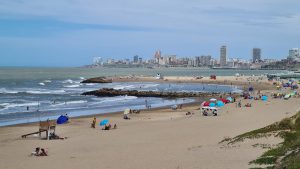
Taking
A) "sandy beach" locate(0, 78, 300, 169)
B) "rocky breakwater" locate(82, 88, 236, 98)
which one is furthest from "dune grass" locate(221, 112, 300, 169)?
"rocky breakwater" locate(82, 88, 236, 98)

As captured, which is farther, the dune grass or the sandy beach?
the sandy beach

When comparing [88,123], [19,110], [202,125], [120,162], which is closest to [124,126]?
[88,123]

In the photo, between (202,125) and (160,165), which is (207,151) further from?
(202,125)

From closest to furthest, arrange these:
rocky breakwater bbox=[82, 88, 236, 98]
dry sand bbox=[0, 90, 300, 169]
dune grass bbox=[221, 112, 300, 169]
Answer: dune grass bbox=[221, 112, 300, 169], dry sand bbox=[0, 90, 300, 169], rocky breakwater bbox=[82, 88, 236, 98]

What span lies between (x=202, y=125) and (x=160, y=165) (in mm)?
13075

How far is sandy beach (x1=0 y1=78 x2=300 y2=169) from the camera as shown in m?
14.5

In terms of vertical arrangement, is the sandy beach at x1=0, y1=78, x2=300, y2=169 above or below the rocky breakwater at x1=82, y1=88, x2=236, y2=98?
above

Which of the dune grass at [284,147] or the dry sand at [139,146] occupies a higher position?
the dune grass at [284,147]

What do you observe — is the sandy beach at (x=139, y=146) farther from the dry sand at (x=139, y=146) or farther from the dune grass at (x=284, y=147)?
the dune grass at (x=284, y=147)

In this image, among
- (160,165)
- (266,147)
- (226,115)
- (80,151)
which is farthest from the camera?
(226,115)

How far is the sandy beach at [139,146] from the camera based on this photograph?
14484mm

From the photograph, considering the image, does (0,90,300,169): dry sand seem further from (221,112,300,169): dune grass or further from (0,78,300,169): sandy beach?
(221,112,300,169): dune grass

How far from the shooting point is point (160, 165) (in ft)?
46.3

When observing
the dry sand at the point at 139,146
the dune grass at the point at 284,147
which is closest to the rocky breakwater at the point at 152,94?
the dry sand at the point at 139,146
